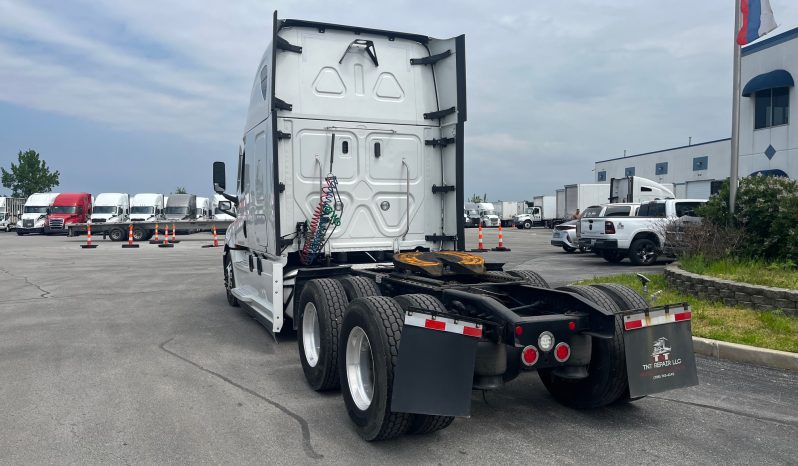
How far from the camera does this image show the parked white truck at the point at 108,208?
40125 mm

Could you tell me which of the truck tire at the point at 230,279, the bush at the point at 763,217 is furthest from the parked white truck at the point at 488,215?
the truck tire at the point at 230,279

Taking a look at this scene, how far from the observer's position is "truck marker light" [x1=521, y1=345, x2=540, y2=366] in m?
4.31

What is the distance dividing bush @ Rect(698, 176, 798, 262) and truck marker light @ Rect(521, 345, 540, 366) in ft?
23.0

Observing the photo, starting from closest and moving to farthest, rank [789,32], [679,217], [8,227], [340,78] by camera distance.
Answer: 1. [340,78]
2. [679,217]
3. [789,32]
4. [8,227]

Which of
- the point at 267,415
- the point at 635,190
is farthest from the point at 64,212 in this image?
the point at 267,415

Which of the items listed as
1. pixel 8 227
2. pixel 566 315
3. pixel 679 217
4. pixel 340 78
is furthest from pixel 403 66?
pixel 8 227

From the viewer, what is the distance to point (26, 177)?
6894cm

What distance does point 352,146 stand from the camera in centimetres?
779

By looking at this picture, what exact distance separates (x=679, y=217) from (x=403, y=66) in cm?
1242

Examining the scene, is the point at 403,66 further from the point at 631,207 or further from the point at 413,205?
the point at 631,207

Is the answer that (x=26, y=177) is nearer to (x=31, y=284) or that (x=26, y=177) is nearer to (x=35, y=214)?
(x=35, y=214)

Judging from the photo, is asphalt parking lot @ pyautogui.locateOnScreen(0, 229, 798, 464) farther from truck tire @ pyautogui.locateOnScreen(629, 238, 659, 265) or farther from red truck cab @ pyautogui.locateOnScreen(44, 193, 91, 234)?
red truck cab @ pyautogui.locateOnScreen(44, 193, 91, 234)

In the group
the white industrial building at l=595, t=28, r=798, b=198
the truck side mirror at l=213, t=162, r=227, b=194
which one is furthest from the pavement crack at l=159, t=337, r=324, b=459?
the white industrial building at l=595, t=28, r=798, b=198

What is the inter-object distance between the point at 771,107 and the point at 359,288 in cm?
2794
